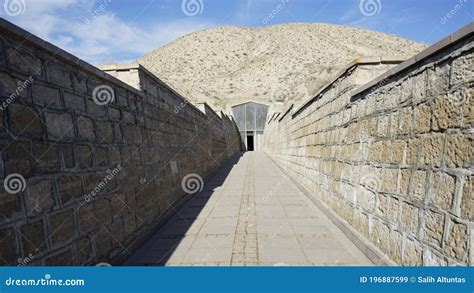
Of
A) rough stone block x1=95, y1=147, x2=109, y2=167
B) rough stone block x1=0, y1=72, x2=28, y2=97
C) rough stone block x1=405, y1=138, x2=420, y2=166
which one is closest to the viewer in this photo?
rough stone block x1=0, y1=72, x2=28, y2=97

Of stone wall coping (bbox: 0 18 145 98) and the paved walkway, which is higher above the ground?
stone wall coping (bbox: 0 18 145 98)

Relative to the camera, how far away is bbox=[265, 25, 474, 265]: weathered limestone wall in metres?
1.71

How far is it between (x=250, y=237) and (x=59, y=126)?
101 inches

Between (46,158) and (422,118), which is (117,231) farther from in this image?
(422,118)

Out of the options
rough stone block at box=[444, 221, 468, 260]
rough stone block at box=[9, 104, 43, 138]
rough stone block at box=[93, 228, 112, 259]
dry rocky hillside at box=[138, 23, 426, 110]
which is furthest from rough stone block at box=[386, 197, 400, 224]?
dry rocky hillside at box=[138, 23, 426, 110]

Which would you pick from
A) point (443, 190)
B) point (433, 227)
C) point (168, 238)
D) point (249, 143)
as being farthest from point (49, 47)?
point (249, 143)

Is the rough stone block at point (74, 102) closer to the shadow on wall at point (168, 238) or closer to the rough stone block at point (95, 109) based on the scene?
the rough stone block at point (95, 109)

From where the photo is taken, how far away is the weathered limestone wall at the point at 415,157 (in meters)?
1.71

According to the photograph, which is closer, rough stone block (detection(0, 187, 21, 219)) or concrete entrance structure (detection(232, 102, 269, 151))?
rough stone block (detection(0, 187, 21, 219))

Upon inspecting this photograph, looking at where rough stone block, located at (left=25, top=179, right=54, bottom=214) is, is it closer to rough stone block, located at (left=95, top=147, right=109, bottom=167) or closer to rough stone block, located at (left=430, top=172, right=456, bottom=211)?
rough stone block, located at (left=95, top=147, right=109, bottom=167)

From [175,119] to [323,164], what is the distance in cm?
319

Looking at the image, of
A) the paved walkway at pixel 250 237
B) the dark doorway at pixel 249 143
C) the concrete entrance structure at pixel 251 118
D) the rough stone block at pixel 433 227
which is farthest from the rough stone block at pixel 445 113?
the dark doorway at pixel 249 143

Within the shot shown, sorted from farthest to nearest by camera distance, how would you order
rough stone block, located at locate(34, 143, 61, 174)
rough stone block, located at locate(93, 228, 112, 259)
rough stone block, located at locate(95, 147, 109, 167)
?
rough stone block, located at locate(95, 147, 109, 167)
rough stone block, located at locate(93, 228, 112, 259)
rough stone block, located at locate(34, 143, 61, 174)

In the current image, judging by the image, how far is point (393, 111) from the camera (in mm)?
2564
